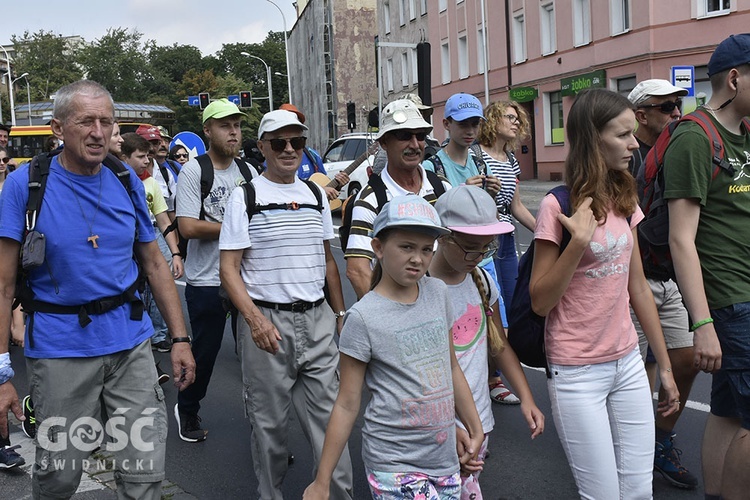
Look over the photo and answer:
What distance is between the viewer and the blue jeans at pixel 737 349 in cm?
338

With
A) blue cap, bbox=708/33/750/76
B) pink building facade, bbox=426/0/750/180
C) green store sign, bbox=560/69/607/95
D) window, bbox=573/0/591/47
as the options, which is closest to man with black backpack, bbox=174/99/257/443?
blue cap, bbox=708/33/750/76

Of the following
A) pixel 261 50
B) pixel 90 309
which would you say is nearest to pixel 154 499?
pixel 90 309

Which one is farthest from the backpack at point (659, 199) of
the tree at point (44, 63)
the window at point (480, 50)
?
the tree at point (44, 63)

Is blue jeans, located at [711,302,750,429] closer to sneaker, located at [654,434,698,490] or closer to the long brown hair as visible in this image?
the long brown hair

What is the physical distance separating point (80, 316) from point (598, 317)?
6.78 feet

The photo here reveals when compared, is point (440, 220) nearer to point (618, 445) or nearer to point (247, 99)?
point (618, 445)

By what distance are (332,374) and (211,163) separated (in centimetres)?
184

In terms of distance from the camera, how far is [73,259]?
11.1 ft

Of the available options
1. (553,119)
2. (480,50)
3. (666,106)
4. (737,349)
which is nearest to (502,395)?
(666,106)

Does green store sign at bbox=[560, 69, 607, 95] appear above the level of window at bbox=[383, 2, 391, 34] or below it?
below

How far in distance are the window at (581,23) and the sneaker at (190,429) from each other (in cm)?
2757

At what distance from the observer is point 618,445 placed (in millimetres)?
3244

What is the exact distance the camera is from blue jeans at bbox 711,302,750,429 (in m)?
3.38

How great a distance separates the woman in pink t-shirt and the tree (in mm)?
87388
